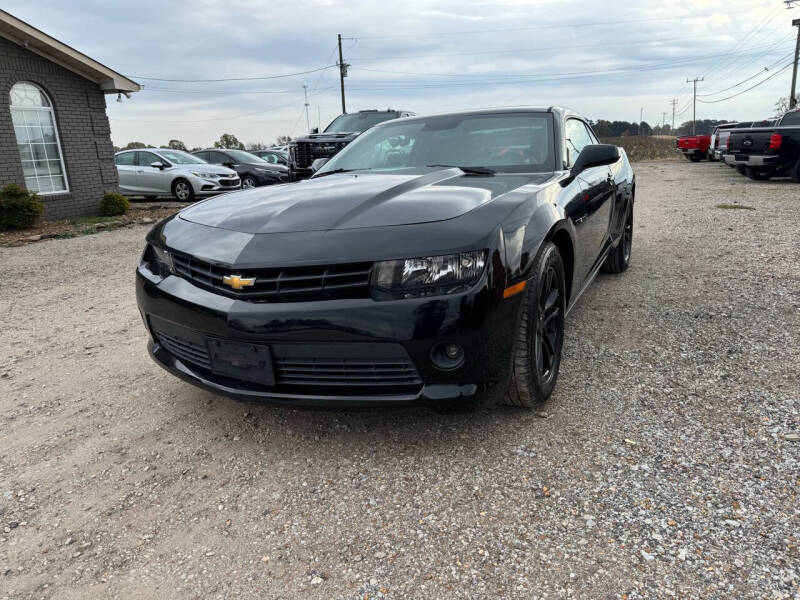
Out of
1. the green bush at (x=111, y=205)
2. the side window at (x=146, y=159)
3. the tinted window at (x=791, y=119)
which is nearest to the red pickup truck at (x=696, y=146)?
the tinted window at (x=791, y=119)

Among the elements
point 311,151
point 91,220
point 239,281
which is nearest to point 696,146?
point 311,151

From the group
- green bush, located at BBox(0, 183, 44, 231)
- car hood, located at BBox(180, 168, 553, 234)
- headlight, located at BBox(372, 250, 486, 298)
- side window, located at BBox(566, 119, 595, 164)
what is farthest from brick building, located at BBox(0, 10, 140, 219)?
headlight, located at BBox(372, 250, 486, 298)

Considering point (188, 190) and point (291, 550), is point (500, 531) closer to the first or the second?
point (291, 550)

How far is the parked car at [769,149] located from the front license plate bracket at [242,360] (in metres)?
15.2

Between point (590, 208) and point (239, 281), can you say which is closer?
point (239, 281)

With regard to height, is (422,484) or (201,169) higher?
(201,169)

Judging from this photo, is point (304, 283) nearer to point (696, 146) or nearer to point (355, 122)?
point (355, 122)

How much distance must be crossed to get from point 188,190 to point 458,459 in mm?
13458

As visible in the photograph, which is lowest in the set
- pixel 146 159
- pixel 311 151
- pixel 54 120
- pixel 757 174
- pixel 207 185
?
pixel 757 174

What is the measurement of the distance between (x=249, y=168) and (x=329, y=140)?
15.3 feet

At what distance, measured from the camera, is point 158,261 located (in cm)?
270

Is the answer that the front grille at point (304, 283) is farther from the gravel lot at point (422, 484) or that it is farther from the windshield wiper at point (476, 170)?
the windshield wiper at point (476, 170)

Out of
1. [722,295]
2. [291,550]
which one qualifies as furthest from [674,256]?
[291,550]

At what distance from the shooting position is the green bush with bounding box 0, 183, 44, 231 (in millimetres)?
9805
